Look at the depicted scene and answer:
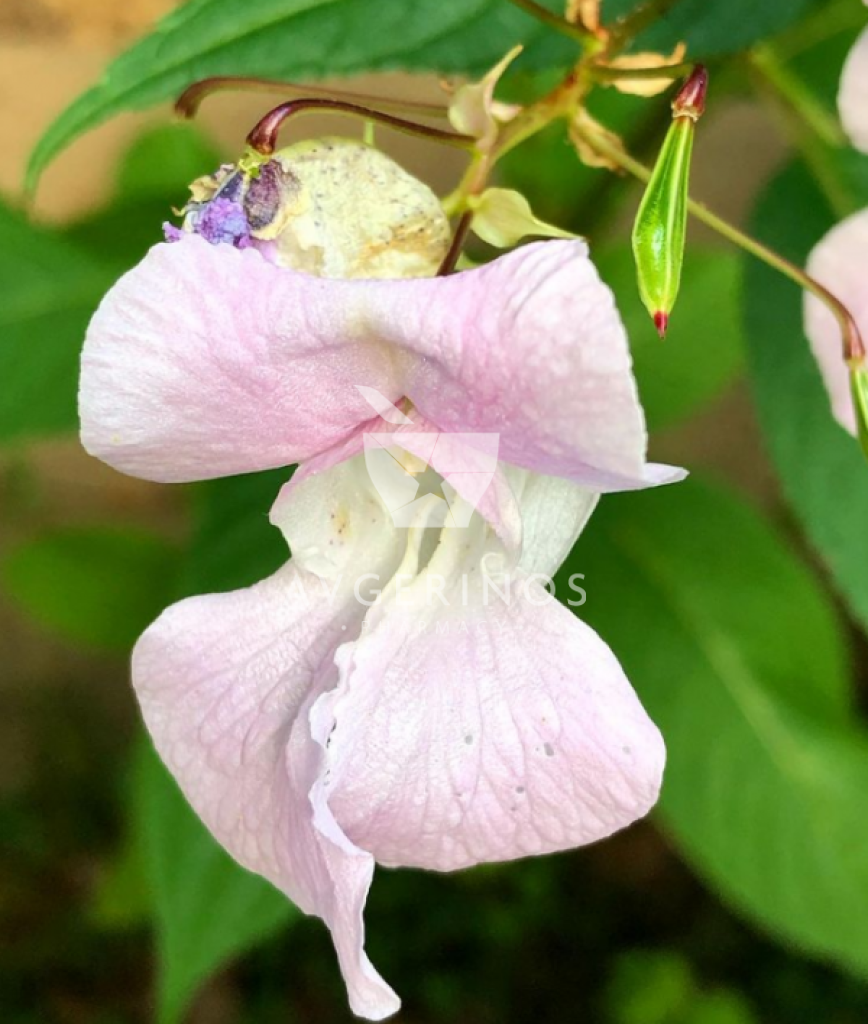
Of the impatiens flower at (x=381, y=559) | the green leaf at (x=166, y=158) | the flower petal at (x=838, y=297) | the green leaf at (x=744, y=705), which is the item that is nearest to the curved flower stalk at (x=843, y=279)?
the flower petal at (x=838, y=297)

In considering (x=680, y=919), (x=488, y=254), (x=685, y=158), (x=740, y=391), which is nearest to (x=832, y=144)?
(x=488, y=254)

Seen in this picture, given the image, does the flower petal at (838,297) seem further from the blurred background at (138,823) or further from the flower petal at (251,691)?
the blurred background at (138,823)

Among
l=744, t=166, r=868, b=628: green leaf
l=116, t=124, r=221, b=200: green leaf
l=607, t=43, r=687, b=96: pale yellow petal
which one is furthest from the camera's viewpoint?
l=116, t=124, r=221, b=200: green leaf

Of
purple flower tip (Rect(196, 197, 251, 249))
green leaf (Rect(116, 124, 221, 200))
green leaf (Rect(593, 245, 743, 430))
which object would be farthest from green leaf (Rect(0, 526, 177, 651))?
purple flower tip (Rect(196, 197, 251, 249))

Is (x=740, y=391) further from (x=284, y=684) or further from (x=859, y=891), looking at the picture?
(x=284, y=684)

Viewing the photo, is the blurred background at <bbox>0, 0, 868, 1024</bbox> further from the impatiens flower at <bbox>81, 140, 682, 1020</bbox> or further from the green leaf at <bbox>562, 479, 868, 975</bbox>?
the impatiens flower at <bbox>81, 140, 682, 1020</bbox>

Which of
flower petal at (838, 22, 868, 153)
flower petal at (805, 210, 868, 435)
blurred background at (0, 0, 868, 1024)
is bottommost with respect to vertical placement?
blurred background at (0, 0, 868, 1024)

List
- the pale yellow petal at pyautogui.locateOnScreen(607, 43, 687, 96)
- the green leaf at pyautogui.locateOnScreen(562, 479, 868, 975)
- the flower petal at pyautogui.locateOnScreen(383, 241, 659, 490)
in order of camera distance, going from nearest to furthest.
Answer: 1. the flower petal at pyautogui.locateOnScreen(383, 241, 659, 490)
2. the pale yellow petal at pyautogui.locateOnScreen(607, 43, 687, 96)
3. the green leaf at pyautogui.locateOnScreen(562, 479, 868, 975)
